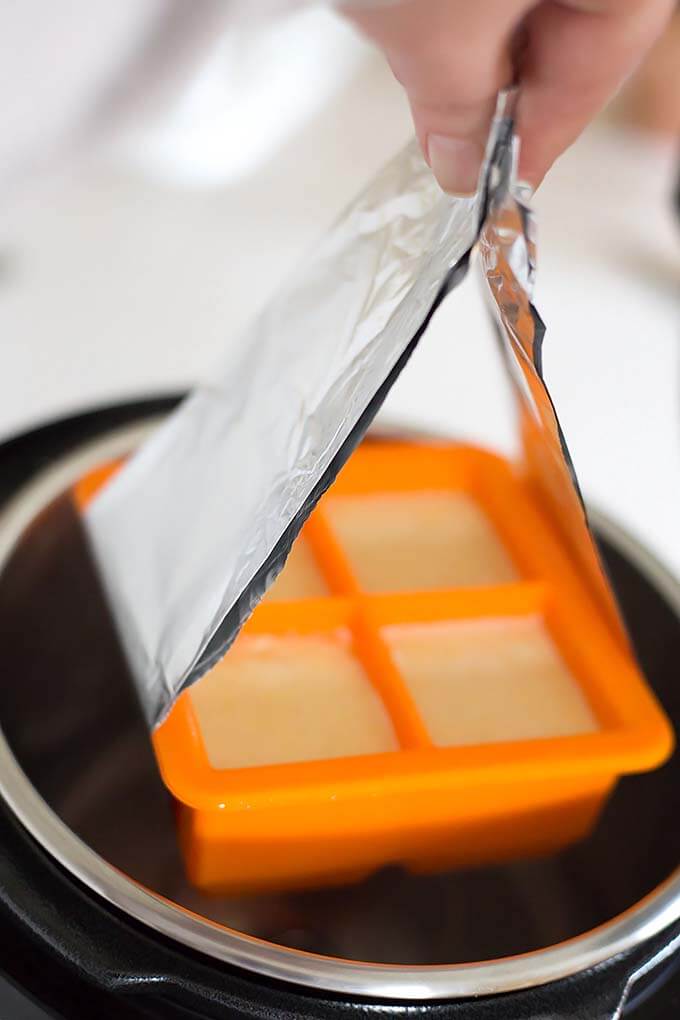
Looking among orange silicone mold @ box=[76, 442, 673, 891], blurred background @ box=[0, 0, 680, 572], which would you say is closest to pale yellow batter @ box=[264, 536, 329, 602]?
orange silicone mold @ box=[76, 442, 673, 891]

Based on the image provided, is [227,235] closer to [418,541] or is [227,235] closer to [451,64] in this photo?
[418,541]

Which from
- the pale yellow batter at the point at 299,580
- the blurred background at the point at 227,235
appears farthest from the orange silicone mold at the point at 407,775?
the blurred background at the point at 227,235

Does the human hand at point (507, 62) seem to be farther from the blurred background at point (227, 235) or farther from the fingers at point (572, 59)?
the blurred background at point (227, 235)

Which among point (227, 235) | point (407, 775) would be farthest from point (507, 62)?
point (227, 235)

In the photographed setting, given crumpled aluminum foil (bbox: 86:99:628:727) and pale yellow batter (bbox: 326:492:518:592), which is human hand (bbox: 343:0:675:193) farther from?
pale yellow batter (bbox: 326:492:518:592)

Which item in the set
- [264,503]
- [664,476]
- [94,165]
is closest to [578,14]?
[264,503]
